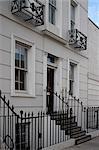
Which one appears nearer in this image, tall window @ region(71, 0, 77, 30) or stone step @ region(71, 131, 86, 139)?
stone step @ region(71, 131, 86, 139)

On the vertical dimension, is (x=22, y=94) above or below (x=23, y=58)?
below

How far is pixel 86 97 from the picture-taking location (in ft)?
57.1

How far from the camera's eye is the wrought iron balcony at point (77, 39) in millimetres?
14781

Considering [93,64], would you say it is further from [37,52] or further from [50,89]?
[37,52]

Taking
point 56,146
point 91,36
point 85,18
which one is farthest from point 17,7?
point 91,36

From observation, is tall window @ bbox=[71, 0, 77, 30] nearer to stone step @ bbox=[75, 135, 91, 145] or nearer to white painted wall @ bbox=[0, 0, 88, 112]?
white painted wall @ bbox=[0, 0, 88, 112]

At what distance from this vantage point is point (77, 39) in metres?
15.2

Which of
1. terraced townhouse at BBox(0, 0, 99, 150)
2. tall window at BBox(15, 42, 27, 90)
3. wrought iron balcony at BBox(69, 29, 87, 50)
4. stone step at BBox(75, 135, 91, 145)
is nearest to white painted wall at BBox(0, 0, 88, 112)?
terraced townhouse at BBox(0, 0, 99, 150)

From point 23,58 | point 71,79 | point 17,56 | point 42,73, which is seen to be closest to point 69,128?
point 42,73

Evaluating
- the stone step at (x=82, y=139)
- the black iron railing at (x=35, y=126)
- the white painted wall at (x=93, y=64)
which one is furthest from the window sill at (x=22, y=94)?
the white painted wall at (x=93, y=64)

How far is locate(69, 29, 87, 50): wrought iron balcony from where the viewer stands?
14781 millimetres

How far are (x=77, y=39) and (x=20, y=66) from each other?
5238mm

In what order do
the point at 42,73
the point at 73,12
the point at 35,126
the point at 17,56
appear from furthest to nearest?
the point at 73,12, the point at 42,73, the point at 17,56, the point at 35,126

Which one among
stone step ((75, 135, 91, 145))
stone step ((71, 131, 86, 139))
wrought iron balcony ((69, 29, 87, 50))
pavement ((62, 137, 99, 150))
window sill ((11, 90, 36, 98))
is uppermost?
wrought iron balcony ((69, 29, 87, 50))
